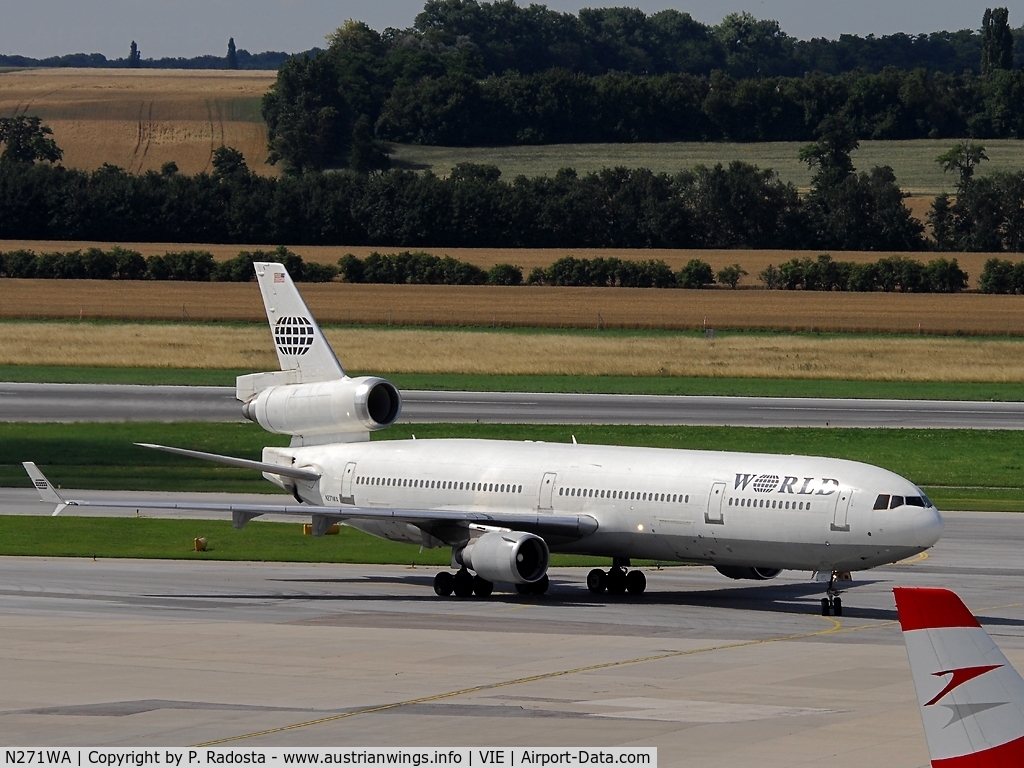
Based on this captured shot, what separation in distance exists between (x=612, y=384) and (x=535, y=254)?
64424 millimetres

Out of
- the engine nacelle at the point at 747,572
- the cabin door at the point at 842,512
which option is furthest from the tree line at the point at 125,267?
the cabin door at the point at 842,512

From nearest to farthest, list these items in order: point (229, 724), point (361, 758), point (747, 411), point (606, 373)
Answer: point (361, 758) < point (229, 724) < point (747, 411) < point (606, 373)

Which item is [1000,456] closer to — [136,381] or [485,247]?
[136,381]

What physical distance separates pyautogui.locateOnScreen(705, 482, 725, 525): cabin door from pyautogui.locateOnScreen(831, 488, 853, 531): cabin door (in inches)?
112

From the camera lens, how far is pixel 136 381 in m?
104

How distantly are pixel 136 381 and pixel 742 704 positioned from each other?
8155 cm

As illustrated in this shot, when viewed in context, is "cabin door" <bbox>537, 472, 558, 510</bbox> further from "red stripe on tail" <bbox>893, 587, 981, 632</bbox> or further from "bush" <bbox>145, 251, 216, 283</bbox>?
"bush" <bbox>145, 251, 216, 283</bbox>

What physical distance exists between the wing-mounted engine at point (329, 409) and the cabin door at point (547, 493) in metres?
5.35

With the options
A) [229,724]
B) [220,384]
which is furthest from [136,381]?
[229,724]

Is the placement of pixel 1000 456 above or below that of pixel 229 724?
below

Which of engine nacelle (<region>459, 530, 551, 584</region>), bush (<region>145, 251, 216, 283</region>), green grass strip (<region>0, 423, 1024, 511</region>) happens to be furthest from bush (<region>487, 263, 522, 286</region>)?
engine nacelle (<region>459, 530, 551, 584</region>)

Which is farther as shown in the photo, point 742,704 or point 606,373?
point 606,373

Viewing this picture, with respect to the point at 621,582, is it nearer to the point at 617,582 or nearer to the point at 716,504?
the point at 617,582

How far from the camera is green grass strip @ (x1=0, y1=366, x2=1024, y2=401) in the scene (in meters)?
100
